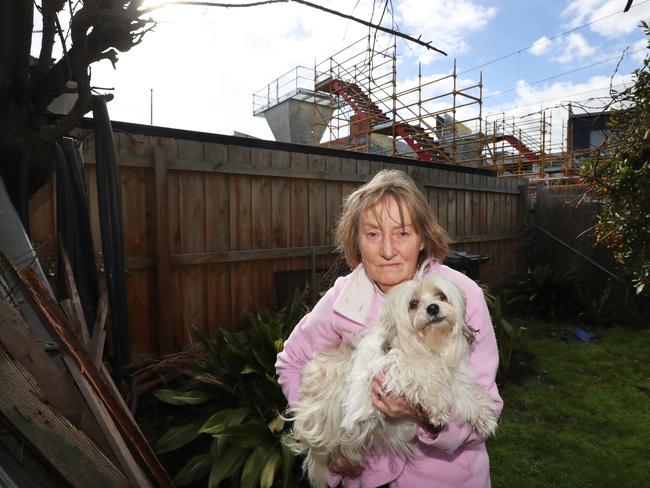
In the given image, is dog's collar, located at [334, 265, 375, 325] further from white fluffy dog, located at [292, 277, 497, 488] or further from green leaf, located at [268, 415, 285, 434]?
green leaf, located at [268, 415, 285, 434]

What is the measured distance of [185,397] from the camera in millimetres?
3221

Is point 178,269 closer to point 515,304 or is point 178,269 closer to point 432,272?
point 432,272

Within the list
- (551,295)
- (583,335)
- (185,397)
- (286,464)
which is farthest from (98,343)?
(551,295)

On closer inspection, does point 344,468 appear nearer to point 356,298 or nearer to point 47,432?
point 356,298

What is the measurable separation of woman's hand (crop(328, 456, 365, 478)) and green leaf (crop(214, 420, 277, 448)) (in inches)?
47.3

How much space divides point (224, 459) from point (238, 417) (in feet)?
1.00

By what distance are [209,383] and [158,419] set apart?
85 centimetres

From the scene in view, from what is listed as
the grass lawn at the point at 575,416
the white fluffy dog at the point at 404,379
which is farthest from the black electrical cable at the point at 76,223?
the grass lawn at the point at 575,416

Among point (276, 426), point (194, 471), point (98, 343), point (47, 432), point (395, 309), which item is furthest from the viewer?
point (276, 426)

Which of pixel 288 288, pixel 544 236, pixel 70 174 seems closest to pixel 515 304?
pixel 544 236

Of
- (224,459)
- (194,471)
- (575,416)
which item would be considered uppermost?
(224,459)

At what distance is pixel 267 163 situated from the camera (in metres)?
5.35

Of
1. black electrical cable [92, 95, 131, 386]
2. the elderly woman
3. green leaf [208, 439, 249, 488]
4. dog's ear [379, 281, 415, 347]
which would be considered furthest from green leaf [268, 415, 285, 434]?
dog's ear [379, 281, 415, 347]

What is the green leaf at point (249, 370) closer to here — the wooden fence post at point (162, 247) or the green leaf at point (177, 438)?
the green leaf at point (177, 438)
